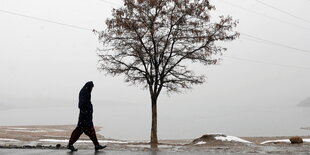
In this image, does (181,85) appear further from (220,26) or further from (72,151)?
(72,151)

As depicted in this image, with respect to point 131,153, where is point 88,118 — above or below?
above

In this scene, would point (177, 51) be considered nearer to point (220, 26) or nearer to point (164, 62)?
point (164, 62)

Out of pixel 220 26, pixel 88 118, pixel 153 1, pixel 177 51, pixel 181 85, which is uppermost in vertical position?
pixel 153 1

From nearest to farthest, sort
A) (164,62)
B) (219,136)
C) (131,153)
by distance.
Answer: (131,153) < (219,136) < (164,62)

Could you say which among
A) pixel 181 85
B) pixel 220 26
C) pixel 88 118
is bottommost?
pixel 88 118

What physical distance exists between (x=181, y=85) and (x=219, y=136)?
12.5 ft

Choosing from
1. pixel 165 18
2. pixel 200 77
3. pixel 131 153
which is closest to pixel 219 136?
pixel 200 77

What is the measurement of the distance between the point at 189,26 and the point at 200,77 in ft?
10.3

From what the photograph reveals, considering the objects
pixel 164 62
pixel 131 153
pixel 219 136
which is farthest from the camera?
pixel 164 62

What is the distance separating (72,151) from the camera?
36.1 ft

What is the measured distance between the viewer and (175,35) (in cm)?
1964

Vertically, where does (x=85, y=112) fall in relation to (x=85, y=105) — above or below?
below

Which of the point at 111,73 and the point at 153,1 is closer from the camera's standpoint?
the point at 153,1

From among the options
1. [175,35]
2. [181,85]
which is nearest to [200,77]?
[181,85]
